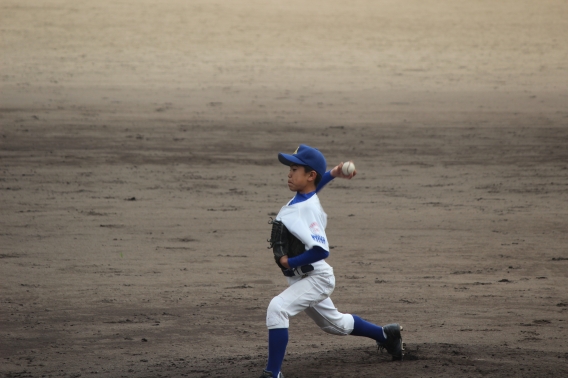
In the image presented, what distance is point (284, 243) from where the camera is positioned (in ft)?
13.4

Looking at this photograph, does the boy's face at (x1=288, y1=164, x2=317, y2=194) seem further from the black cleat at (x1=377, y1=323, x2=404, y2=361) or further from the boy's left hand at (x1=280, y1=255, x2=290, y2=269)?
the black cleat at (x1=377, y1=323, x2=404, y2=361)

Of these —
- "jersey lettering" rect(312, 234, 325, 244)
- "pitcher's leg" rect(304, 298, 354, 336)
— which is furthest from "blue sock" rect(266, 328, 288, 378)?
"jersey lettering" rect(312, 234, 325, 244)

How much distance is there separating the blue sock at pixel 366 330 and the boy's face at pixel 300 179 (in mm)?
777

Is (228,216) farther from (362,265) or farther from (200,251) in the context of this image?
(362,265)

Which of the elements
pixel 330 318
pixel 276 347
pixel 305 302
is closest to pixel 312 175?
pixel 305 302

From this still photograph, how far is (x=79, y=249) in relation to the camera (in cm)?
741

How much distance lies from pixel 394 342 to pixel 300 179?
1053mm

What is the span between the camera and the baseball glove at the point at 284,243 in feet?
13.3

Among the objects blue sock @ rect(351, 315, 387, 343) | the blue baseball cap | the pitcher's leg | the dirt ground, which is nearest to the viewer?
the blue baseball cap

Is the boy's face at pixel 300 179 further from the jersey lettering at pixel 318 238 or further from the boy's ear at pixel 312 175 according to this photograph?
the jersey lettering at pixel 318 238

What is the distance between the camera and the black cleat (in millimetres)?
4414

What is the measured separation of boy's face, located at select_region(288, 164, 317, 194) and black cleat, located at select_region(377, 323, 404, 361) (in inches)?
35.1

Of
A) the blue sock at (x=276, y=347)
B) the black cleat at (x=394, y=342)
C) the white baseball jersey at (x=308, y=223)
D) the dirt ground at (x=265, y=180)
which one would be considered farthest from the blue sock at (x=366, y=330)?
the blue sock at (x=276, y=347)

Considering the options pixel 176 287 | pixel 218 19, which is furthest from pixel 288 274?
pixel 218 19
